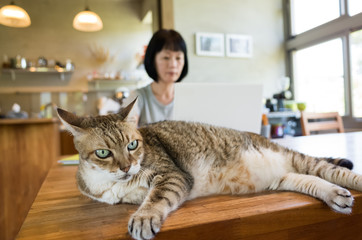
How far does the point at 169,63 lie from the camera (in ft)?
5.70

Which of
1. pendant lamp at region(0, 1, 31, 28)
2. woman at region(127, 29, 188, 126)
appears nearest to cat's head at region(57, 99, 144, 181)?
woman at region(127, 29, 188, 126)

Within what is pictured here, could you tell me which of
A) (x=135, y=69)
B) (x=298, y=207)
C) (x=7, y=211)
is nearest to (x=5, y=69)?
(x=135, y=69)

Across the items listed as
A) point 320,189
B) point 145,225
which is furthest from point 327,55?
point 145,225

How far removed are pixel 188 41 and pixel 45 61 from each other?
2.77 m

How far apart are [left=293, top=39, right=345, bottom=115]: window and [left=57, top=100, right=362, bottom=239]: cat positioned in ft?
5.93

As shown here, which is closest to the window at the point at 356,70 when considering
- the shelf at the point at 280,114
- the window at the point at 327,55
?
the window at the point at 327,55

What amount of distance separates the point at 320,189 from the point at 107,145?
58 cm

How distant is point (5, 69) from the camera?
416cm

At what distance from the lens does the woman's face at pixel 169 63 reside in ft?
5.66

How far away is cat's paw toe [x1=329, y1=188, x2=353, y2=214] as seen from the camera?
57 centimetres

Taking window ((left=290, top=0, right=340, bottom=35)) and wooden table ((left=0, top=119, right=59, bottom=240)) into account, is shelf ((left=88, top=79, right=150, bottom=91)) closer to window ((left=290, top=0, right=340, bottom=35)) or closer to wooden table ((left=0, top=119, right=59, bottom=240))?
wooden table ((left=0, top=119, right=59, bottom=240))

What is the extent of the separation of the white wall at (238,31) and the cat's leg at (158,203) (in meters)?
3.07

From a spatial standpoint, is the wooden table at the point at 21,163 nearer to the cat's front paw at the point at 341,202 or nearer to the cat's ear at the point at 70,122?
the cat's ear at the point at 70,122

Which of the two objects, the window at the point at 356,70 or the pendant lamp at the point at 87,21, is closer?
the window at the point at 356,70
